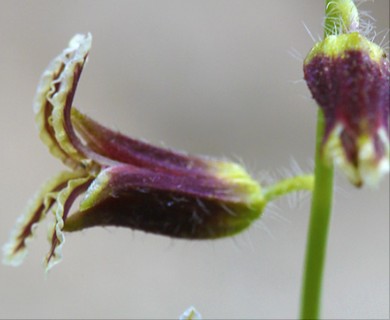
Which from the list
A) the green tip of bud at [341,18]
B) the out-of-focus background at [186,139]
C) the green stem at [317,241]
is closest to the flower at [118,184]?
the green stem at [317,241]

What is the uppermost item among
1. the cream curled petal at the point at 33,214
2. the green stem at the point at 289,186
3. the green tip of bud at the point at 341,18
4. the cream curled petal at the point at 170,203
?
the green tip of bud at the point at 341,18

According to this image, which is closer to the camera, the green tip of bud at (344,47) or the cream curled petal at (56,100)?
the green tip of bud at (344,47)

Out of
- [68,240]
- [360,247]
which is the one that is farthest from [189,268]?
[360,247]

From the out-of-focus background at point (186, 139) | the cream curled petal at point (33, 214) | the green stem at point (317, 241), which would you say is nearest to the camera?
the green stem at point (317, 241)

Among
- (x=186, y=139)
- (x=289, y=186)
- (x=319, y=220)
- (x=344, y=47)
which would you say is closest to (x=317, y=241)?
(x=319, y=220)

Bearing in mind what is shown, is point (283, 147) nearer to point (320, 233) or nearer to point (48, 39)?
point (48, 39)

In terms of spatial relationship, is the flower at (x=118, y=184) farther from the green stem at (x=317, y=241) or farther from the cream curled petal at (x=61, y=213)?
the green stem at (x=317, y=241)
